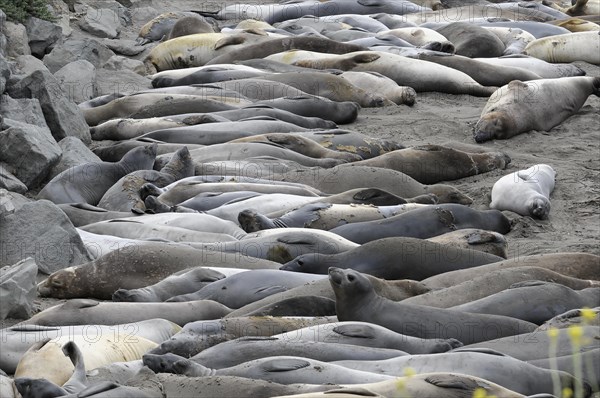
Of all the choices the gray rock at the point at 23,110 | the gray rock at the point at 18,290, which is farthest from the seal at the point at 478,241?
the gray rock at the point at 23,110

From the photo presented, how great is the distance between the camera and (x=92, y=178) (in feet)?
26.3

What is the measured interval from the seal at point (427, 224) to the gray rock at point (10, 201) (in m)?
1.90

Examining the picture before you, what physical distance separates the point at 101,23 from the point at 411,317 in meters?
9.57

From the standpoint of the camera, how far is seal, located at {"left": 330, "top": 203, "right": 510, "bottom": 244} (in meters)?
6.57

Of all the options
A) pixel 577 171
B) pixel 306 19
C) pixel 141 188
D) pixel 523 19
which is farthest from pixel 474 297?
pixel 523 19

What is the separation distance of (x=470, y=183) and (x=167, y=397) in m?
4.93

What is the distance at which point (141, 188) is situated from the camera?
7508 millimetres

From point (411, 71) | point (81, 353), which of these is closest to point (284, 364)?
point (81, 353)

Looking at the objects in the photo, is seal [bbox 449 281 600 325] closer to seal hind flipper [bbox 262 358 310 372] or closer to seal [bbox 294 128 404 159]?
seal hind flipper [bbox 262 358 310 372]

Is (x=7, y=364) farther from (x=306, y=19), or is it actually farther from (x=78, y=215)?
(x=306, y=19)

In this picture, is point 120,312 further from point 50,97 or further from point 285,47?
point 285,47

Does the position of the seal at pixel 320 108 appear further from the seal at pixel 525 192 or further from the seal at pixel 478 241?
the seal at pixel 478 241

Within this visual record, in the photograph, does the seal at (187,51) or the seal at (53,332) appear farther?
the seal at (187,51)

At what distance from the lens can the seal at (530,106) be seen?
9.52 metres
